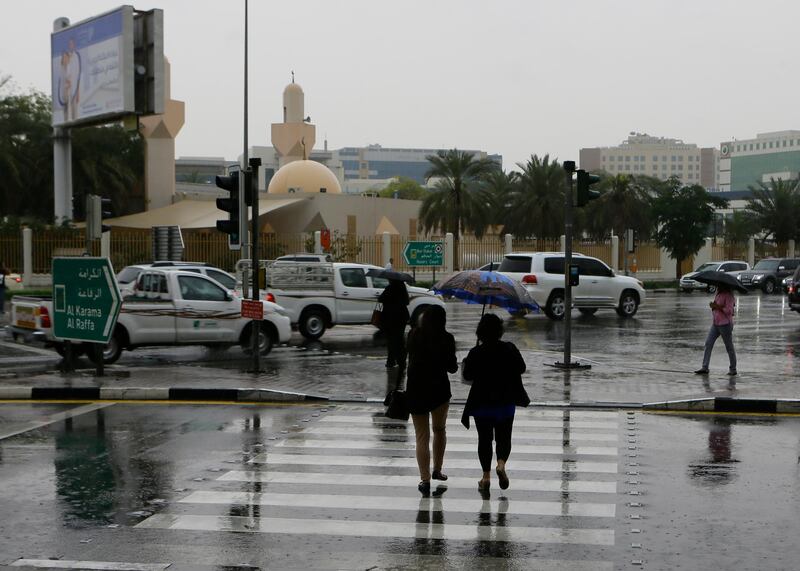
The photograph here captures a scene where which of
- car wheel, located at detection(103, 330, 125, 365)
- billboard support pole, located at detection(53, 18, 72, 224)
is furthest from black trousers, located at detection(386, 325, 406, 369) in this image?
billboard support pole, located at detection(53, 18, 72, 224)

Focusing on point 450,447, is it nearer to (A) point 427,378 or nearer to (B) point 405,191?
(A) point 427,378

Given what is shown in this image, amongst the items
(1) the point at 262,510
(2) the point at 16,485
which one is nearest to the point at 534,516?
(1) the point at 262,510

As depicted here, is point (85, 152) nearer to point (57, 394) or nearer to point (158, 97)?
point (158, 97)

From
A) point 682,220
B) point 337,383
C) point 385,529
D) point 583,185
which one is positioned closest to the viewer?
point 385,529

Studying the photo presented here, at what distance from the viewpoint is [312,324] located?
2272 cm

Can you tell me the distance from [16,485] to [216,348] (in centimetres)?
1162

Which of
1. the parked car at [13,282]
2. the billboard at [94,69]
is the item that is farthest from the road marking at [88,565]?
the billboard at [94,69]

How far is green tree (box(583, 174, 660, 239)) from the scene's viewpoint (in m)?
58.5

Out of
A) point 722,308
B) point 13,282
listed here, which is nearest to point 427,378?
point 722,308

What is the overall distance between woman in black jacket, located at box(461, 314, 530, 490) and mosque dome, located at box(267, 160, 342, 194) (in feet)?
182

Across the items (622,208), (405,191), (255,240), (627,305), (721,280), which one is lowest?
(627,305)

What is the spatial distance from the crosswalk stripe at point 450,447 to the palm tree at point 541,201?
4520 cm

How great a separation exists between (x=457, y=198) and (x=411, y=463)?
44.9 m

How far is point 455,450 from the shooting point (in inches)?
417
